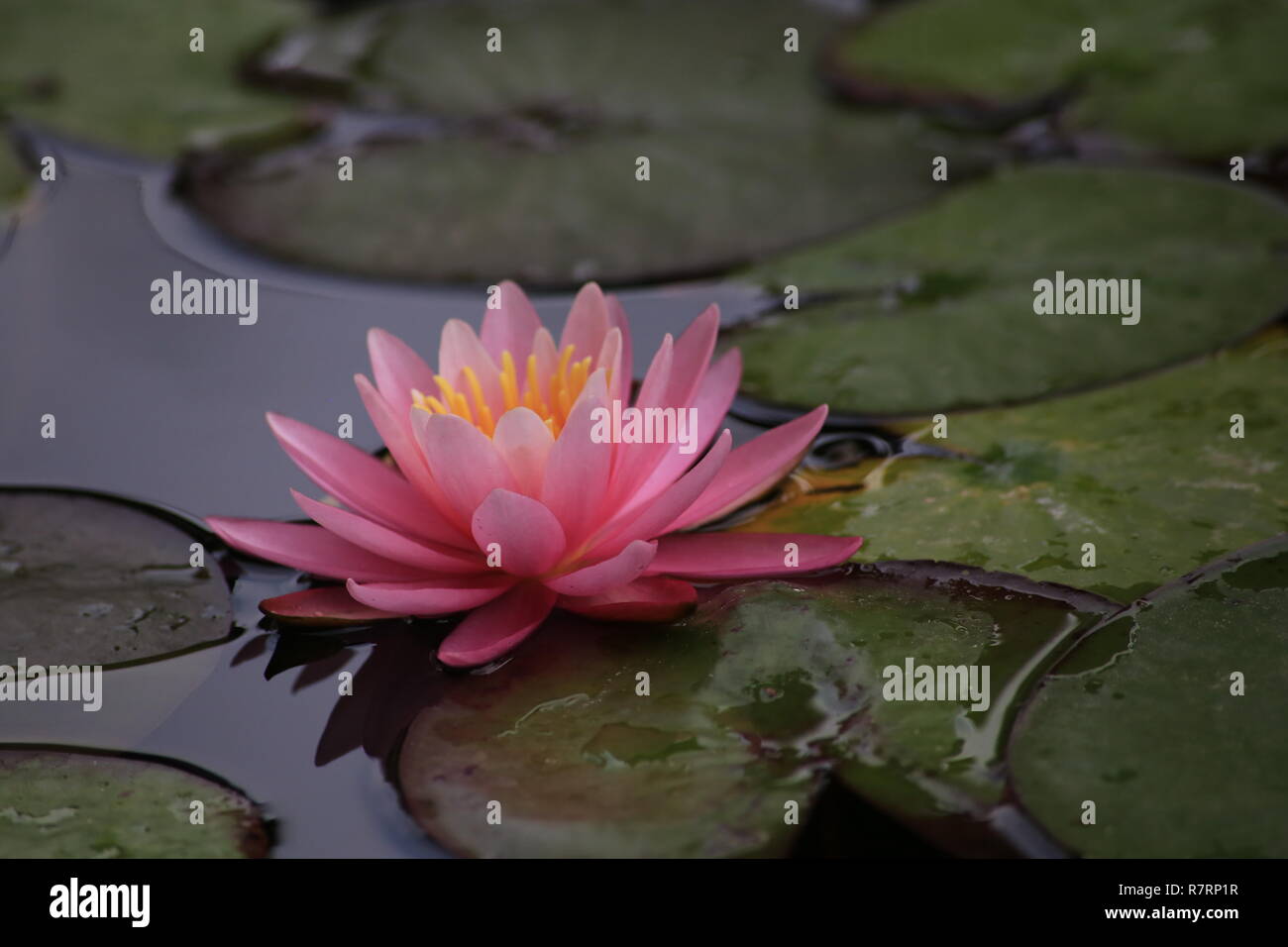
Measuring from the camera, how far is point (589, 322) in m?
1.89

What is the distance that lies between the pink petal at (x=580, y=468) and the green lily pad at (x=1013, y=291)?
73 centimetres

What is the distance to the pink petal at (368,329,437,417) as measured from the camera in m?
1.83

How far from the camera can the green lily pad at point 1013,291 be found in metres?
2.25

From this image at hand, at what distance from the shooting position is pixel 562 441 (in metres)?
1.53

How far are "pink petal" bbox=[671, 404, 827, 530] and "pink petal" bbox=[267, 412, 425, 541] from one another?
45 cm

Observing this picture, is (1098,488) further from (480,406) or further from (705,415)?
(480,406)

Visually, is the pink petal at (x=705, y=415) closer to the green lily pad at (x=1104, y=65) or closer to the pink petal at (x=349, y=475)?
the pink petal at (x=349, y=475)

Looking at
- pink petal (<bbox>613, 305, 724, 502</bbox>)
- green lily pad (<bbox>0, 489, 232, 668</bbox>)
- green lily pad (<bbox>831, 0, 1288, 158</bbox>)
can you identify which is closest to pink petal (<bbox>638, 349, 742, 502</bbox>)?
pink petal (<bbox>613, 305, 724, 502</bbox>)

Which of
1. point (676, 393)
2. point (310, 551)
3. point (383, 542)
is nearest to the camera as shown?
point (383, 542)

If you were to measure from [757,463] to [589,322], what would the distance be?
37cm

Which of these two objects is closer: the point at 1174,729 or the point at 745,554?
the point at 1174,729

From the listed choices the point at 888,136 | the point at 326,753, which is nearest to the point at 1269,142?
the point at 888,136

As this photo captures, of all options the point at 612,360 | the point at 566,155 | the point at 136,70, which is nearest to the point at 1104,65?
the point at 566,155

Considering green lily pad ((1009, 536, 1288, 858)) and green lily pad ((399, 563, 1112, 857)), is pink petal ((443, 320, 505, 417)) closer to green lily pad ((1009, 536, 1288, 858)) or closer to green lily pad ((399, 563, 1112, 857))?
green lily pad ((399, 563, 1112, 857))
